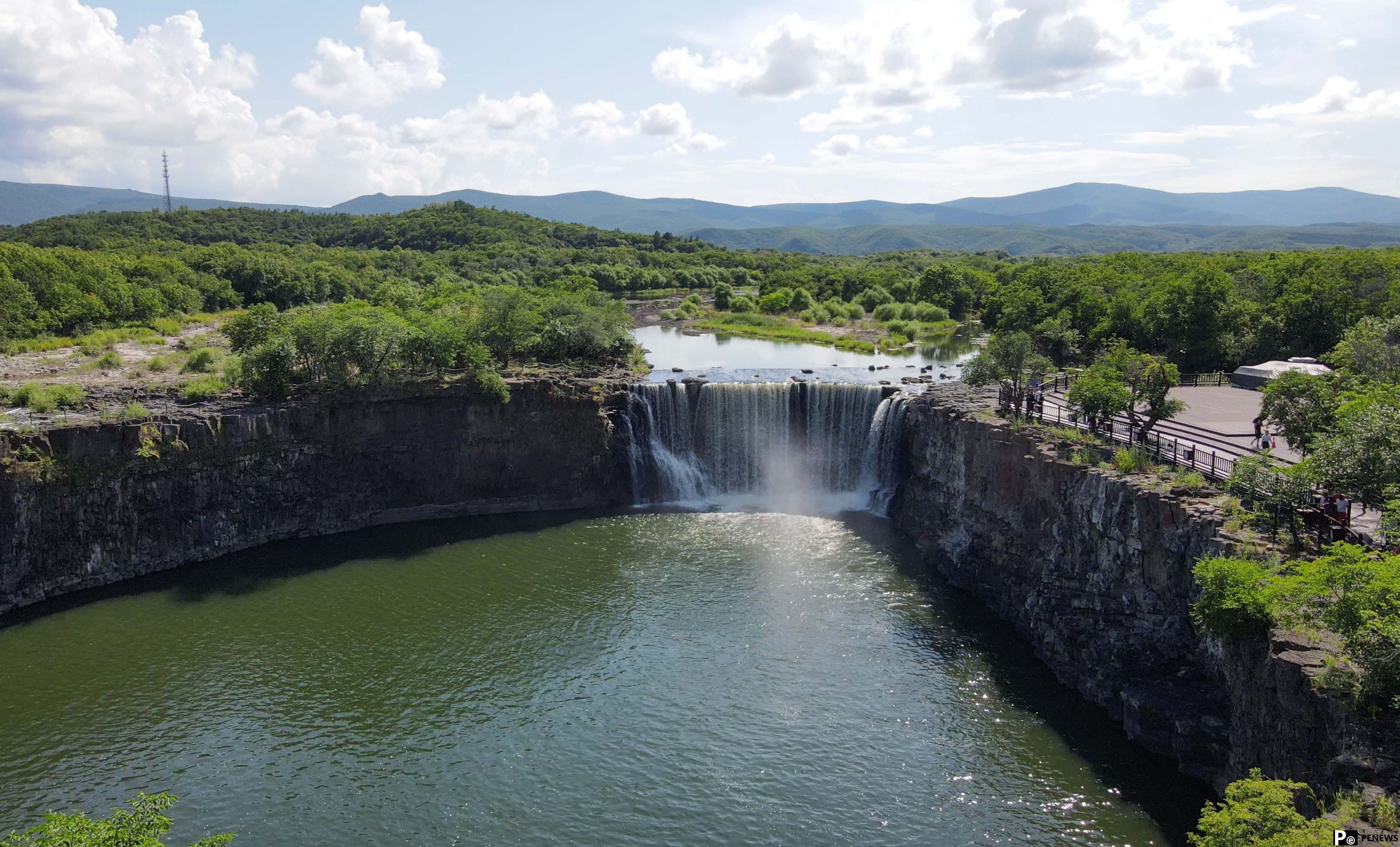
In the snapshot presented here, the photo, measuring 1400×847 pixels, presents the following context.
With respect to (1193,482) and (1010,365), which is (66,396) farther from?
(1193,482)

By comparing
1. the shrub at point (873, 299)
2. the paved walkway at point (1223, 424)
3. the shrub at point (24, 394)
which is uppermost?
the shrub at point (873, 299)

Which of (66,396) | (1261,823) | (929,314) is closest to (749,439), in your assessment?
(66,396)

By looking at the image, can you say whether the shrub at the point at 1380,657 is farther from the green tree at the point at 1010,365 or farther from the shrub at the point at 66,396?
the shrub at the point at 66,396

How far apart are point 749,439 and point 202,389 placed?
108ft

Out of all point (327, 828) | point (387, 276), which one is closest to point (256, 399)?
point (327, 828)

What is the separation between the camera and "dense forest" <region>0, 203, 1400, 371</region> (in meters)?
59.0

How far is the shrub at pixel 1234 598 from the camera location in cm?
2333

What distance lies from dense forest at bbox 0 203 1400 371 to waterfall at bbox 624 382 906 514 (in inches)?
738

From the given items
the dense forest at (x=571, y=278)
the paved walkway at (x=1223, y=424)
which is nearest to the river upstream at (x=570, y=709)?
the paved walkway at (x=1223, y=424)

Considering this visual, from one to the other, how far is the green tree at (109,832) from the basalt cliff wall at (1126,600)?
24376mm

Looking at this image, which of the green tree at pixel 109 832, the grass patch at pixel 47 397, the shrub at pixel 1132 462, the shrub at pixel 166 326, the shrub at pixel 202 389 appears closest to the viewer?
the green tree at pixel 109 832

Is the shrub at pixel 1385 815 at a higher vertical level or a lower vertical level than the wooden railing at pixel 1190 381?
lower

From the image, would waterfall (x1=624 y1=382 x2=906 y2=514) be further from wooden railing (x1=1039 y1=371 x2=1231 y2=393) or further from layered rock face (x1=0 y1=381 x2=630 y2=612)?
wooden railing (x1=1039 y1=371 x2=1231 y2=393)

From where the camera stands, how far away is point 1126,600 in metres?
32.0
